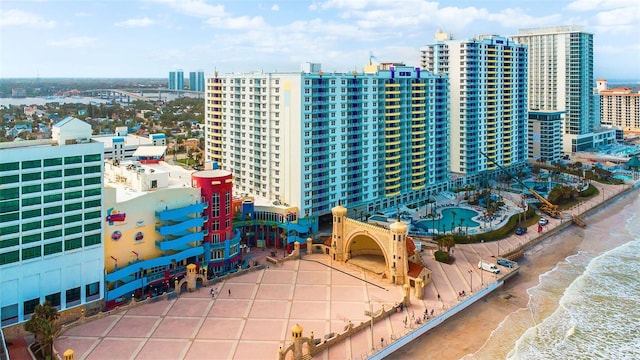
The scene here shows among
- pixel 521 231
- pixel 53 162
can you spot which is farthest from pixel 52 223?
pixel 521 231

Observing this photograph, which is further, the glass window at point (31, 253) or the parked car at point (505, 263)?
the parked car at point (505, 263)

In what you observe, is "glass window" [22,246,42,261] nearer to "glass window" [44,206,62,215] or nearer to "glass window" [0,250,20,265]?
"glass window" [0,250,20,265]

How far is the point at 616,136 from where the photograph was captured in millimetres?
149250

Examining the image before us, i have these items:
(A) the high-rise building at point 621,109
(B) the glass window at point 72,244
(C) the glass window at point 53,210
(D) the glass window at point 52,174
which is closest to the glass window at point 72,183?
(D) the glass window at point 52,174

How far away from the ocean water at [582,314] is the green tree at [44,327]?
29889mm

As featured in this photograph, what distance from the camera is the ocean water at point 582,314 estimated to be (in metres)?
40.4

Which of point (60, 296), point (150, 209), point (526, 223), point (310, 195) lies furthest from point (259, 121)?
point (526, 223)

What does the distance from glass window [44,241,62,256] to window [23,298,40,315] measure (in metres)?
3.58

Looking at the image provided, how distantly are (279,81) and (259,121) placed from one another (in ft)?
19.1

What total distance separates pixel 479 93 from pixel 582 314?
51281mm

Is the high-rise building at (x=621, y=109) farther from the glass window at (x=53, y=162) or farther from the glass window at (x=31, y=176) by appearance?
the glass window at (x=31, y=176)

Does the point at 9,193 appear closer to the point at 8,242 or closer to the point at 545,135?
the point at 8,242

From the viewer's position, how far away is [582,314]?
152ft

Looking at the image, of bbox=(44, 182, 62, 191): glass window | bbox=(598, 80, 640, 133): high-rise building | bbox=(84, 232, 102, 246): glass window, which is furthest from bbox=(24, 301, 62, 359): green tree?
bbox=(598, 80, 640, 133): high-rise building
